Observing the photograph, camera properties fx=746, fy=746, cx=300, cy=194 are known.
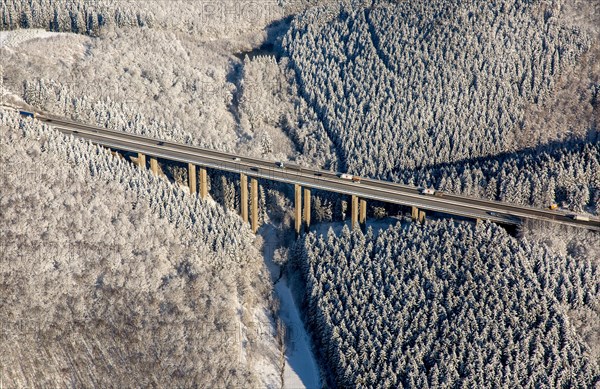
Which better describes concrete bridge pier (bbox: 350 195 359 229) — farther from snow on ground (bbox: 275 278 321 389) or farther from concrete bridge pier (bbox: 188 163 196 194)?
concrete bridge pier (bbox: 188 163 196 194)

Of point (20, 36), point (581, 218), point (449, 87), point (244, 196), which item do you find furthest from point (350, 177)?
point (20, 36)

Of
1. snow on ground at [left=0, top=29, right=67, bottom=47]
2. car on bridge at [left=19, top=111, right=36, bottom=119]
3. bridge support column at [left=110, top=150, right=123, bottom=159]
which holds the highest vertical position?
snow on ground at [left=0, top=29, right=67, bottom=47]

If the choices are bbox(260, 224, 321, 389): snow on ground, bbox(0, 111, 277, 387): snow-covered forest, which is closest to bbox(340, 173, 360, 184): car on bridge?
bbox(260, 224, 321, 389): snow on ground

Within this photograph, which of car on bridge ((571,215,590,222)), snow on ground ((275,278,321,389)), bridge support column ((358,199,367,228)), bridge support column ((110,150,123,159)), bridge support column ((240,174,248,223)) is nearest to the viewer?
snow on ground ((275,278,321,389))

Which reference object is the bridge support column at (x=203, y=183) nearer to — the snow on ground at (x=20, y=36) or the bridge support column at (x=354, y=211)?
the bridge support column at (x=354, y=211)

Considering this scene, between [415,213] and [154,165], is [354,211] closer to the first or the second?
[415,213]

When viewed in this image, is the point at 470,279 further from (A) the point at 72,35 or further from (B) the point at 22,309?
(A) the point at 72,35
